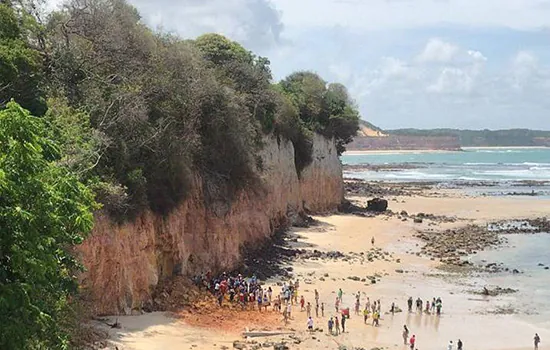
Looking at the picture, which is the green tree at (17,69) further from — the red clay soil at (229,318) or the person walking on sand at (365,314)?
the person walking on sand at (365,314)

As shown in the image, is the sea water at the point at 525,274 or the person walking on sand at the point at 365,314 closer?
the person walking on sand at the point at 365,314

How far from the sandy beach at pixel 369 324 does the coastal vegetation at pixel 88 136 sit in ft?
14.9

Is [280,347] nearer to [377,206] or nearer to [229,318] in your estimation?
[229,318]

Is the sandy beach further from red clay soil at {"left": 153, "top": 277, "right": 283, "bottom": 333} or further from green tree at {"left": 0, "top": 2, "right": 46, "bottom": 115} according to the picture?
green tree at {"left": 0, "top": 2, "right": 46, "bottom": 115}

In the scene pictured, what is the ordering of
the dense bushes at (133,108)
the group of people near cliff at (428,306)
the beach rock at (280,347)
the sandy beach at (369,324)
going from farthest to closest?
1. the group of people near cliff at (428,306)
2. the sandy beach at (369,324)
3. the dense bushes at (133,108)
4. the beach rock at (280,347)

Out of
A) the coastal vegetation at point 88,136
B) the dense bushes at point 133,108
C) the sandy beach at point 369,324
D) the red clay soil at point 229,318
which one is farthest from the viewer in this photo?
the red clay soil at point 229,318

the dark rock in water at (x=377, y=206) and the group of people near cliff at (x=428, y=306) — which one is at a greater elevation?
the dark rock in water at (x=377, y=206)

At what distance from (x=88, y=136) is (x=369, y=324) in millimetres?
14161

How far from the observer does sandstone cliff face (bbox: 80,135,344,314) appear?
21656 millimetres

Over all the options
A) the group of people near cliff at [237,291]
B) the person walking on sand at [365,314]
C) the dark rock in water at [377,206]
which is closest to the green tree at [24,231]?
the group of people near cliff at [237,291]

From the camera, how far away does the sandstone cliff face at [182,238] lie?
21.7 meters

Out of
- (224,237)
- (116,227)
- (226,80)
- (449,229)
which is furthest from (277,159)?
(116,227)

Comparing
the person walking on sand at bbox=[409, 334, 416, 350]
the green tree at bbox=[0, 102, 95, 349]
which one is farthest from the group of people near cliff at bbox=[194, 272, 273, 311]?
the green tree at bbox=[0, 102, 95, 349]

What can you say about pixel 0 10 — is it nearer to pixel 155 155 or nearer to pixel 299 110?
pixel 155 155
